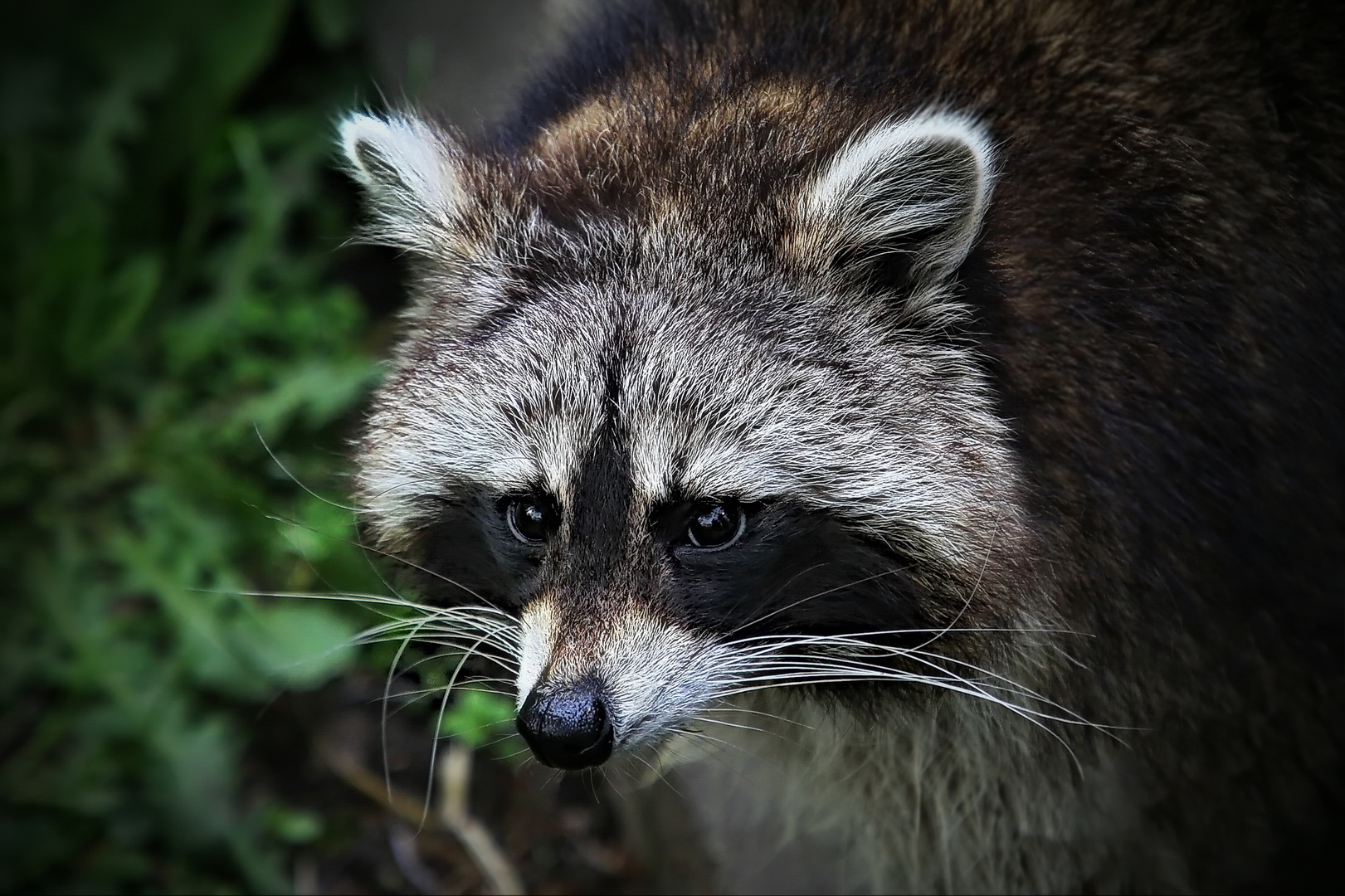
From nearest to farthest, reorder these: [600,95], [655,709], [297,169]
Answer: [655,709]
[600,95]
[297,169]

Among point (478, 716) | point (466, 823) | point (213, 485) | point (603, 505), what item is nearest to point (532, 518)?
point (603, 505)

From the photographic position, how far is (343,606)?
379cm

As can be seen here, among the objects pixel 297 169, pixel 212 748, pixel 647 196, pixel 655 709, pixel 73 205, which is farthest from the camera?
pixel 297 169

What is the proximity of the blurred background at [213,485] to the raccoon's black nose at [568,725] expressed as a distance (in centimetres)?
74

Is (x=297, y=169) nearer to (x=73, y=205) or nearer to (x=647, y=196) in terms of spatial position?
(x=73, y=205)

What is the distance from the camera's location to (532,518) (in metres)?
2.35

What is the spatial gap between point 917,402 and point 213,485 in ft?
8.29

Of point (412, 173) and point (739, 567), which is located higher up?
point (412, 173)

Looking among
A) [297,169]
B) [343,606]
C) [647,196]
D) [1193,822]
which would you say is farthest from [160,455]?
[1193,822]

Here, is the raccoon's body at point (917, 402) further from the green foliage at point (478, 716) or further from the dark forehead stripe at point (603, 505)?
the green foliage at point (478, 716)

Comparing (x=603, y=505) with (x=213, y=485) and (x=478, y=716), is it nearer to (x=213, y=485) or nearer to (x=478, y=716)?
(x=478, y=716)

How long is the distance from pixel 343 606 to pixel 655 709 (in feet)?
5.83

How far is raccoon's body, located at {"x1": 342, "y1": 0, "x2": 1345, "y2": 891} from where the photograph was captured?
2.26m

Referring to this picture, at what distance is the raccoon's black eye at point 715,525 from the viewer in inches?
88.7
